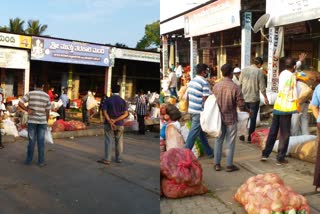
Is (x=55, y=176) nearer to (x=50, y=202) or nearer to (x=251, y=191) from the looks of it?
(x=50, y=202)

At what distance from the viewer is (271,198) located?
2.36m

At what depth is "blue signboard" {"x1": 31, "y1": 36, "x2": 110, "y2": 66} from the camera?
1.09m

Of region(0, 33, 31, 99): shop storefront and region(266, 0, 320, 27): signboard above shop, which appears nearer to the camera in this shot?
region(0, 33, 31, 99): shop storefront

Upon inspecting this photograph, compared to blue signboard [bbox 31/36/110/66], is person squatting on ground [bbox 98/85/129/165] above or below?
below

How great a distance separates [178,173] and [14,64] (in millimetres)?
1715

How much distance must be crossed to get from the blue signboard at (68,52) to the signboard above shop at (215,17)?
2853 mm

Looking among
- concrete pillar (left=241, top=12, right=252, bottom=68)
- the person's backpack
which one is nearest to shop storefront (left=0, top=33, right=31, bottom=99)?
the person's backpack

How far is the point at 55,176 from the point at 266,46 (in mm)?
6300

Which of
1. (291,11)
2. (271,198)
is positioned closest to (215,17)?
(291,11)

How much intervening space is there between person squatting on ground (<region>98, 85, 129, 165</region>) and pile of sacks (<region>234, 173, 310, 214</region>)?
4.61ft

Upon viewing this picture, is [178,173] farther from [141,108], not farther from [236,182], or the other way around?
[141,108]

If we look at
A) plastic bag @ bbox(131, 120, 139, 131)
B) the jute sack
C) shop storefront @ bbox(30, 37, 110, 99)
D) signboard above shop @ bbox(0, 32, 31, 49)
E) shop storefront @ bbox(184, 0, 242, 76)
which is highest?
shop storefront @ bbox(184, 0, 242, 76)

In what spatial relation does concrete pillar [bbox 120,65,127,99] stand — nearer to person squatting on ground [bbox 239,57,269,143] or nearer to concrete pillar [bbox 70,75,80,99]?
concrete pillar [bbox 70,75,80,99]

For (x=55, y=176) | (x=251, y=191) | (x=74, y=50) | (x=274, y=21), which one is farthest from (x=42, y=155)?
(x=274, y=21)
